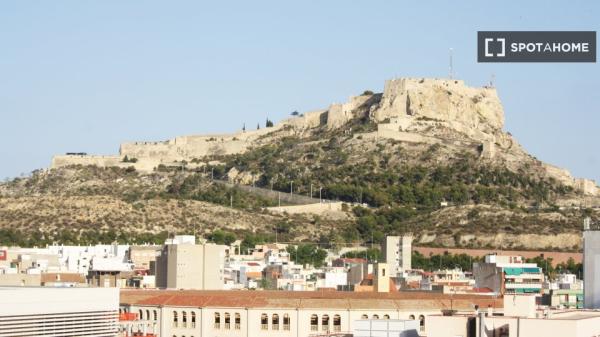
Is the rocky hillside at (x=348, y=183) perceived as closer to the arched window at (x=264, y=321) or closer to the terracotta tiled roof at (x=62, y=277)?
the terracotta tiled roof at (x=62, y=277)

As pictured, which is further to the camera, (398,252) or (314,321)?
(398,252)

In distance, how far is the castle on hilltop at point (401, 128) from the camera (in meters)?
165

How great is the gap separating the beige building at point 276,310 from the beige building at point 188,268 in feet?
41.0

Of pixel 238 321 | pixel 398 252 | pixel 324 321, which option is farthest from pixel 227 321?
pixel 398 252

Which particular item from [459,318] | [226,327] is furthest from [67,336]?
[459,318]

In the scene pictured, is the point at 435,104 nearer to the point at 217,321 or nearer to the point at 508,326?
the point at 217,321

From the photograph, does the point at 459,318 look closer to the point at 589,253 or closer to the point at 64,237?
the point at 589,253

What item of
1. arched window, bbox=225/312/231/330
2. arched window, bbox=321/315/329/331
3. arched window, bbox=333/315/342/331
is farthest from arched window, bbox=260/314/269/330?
arched window, bbox=333/315/342/331

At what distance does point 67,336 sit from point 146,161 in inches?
→ 5146

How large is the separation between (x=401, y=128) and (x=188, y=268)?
97.0 meters

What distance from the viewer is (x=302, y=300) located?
5525 cm

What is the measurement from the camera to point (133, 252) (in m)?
103

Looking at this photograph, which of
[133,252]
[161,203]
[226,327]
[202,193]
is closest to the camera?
[226,327]

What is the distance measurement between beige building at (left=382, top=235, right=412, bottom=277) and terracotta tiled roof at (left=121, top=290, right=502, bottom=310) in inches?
1943
